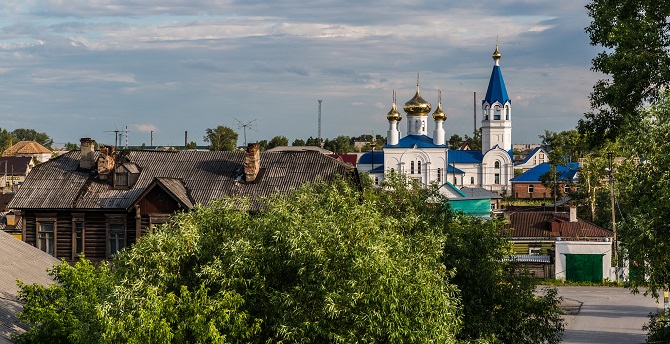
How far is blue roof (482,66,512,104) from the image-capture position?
120m

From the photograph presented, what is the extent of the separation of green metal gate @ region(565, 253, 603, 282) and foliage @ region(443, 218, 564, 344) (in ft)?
83.2

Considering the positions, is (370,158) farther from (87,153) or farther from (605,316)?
(87,153)

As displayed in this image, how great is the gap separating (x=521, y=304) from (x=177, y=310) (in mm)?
9131

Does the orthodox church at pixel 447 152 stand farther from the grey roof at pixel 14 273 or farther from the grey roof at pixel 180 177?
the grey roof at pixel 14 273

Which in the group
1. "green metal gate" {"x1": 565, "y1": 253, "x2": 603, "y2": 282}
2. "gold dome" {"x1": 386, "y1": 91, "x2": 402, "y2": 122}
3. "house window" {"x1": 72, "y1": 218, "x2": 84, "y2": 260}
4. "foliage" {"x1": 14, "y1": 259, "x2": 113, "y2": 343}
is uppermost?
"gold dome" {"x1": 386, "y1": 91, "x2": 402, "y2": 122}

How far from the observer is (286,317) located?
18500mm

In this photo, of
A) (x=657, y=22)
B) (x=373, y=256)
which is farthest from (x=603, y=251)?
(x=373, y=256)

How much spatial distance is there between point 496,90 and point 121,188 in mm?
88877

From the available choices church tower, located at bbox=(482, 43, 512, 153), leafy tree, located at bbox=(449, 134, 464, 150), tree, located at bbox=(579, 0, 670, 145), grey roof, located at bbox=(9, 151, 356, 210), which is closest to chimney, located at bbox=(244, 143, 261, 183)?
grey roof, located at bbox=(9, 151, 356, 210)

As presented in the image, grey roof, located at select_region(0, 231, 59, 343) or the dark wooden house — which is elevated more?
the dark wooden house

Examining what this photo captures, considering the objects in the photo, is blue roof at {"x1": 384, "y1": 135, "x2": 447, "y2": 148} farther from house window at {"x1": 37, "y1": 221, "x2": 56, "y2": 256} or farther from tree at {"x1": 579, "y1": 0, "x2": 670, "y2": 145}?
tree at {"x1": 579, "y1": 0, "x2": 670, "y2": 145}

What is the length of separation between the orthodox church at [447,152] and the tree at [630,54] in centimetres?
8884

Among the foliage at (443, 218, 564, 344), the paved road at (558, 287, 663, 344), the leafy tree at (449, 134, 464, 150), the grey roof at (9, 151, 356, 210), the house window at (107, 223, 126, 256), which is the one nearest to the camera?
the foliage at (443, 218, 564, 344)

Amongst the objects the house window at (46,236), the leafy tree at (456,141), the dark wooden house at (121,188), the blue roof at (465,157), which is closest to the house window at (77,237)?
the dark wooden house at (121,188)
